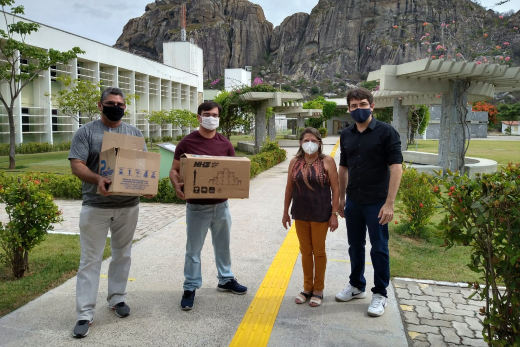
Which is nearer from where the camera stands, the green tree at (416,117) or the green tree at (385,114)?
the green tree at (416,117)

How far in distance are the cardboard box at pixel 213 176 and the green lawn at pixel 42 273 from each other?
1877mm

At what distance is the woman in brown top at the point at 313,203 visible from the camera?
371cm

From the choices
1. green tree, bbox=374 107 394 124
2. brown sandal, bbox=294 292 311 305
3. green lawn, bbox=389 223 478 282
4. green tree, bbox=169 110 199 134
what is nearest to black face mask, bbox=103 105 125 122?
brown sandal, bbox=294 292 311 305

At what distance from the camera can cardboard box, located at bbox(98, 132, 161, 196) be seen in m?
3.07

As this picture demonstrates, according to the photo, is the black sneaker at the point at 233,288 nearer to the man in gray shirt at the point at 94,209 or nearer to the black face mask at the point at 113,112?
the man in gray shirt at the point at 94,209

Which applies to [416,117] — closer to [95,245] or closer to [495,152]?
[495,152]

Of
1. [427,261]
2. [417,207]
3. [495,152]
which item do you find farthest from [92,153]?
[495,152]

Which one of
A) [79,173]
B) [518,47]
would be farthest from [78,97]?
[518,47]

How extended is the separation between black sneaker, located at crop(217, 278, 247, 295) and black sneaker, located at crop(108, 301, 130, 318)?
932mm

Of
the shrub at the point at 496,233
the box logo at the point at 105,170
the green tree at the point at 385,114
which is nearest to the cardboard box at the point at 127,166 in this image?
the box logo at the point at 105,170

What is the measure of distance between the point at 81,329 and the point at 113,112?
5.58 ft

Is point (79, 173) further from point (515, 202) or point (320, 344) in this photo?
point (515, 202)

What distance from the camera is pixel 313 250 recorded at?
3.81 m

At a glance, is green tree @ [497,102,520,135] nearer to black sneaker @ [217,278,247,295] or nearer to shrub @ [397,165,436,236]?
shrub @ [397,165,436,236]
